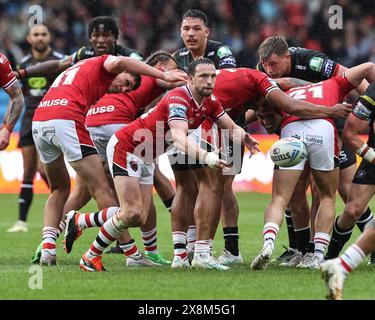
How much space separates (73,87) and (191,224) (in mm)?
1859

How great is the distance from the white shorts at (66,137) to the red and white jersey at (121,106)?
3.33 feet

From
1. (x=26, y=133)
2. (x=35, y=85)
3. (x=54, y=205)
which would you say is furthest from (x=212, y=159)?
(x=35, y=85)

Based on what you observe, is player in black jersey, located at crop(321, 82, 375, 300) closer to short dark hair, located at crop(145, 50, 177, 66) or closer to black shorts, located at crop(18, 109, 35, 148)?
short dark hair, located at crop(145, 50, 177, 66)

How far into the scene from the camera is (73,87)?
352 inches

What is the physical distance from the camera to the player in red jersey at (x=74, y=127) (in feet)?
28.9

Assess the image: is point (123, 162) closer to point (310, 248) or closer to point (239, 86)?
point (239, 86)

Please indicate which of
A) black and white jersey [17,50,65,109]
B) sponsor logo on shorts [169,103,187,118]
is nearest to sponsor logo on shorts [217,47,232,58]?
sponsor logo on shorts [169,103,187,118]

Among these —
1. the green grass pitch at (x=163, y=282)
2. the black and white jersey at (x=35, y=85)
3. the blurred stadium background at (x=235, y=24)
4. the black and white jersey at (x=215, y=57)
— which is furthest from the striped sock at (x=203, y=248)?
the blurred stadium background at (x=235, y=24)

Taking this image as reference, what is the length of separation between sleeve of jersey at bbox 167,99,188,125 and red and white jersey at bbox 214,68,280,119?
0.89m

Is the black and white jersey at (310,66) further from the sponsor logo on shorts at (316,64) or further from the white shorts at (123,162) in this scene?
the white shorts at (123,162)

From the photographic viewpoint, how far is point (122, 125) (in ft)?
32.7

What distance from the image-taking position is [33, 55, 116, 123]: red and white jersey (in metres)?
8.87
